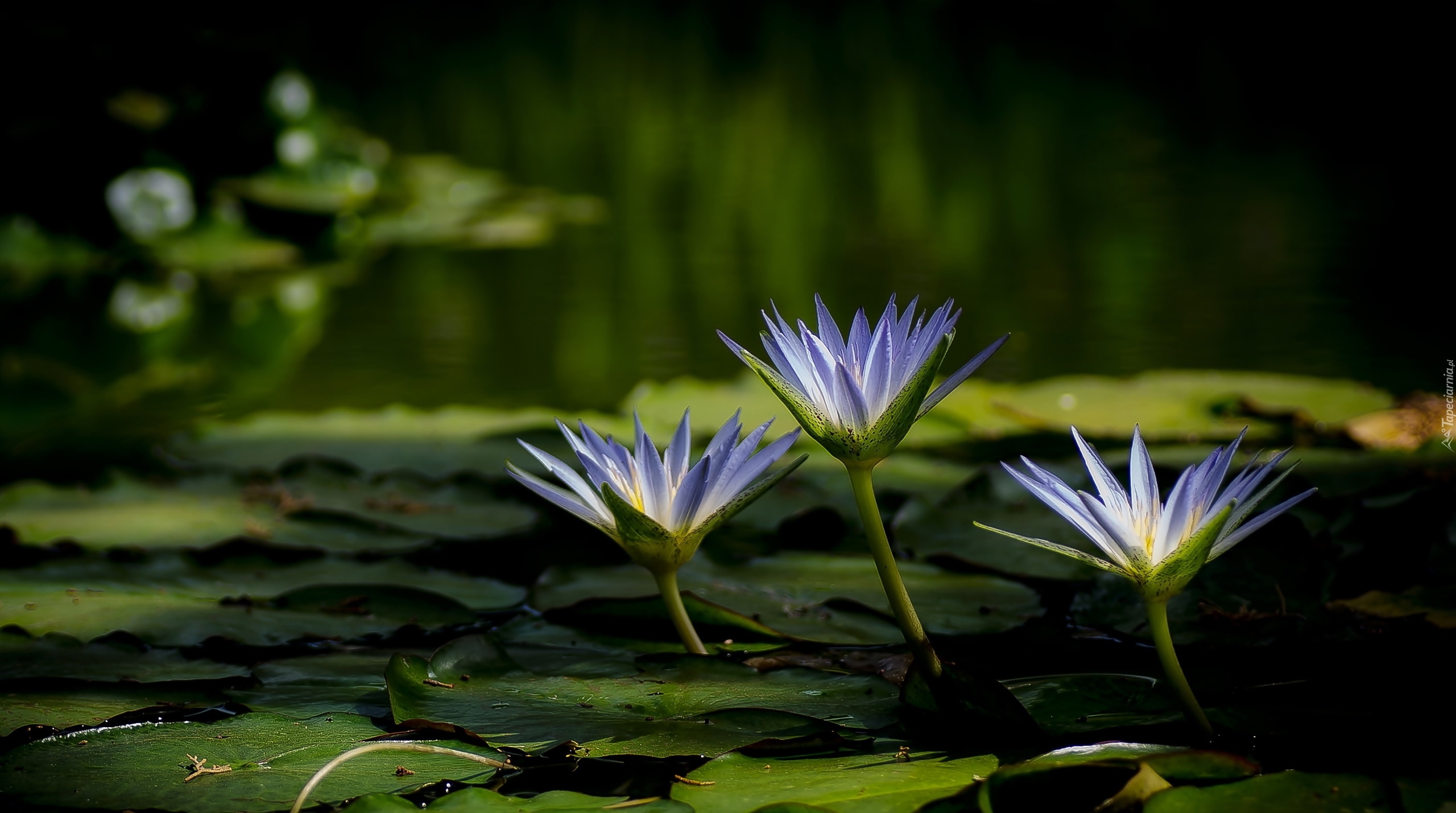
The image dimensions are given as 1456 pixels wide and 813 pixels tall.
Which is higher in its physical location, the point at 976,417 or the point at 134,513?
the point at 976,417

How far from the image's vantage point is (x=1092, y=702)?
937mm

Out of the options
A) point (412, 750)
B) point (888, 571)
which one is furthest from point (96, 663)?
point (888, 571)


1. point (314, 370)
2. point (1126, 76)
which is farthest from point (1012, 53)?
point (314, 370)

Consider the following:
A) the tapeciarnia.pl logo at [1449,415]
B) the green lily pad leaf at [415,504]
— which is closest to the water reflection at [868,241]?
the tapeciarnia.pl logo at [1449,415]

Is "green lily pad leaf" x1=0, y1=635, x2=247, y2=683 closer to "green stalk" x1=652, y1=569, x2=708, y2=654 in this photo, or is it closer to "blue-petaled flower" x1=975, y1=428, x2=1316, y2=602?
"green stalk" x1=652, y1=569, x2=708, y2=654

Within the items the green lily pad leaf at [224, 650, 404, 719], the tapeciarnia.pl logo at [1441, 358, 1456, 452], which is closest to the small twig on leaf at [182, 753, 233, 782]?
the green lily pad leaf at [224, 650, 404, 719]

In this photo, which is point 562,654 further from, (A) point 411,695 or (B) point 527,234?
(B) point 527,234

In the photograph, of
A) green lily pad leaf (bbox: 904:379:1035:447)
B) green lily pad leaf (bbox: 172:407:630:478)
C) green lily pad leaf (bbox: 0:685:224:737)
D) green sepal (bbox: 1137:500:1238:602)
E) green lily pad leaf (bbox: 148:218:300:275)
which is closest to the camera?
green sepal (bbox: 1137:500:1238:602)

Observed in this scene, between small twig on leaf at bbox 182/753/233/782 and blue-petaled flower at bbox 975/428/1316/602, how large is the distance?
1.96ft

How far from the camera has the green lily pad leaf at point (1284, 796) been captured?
744 mm

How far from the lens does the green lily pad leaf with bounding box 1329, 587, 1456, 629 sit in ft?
3.52

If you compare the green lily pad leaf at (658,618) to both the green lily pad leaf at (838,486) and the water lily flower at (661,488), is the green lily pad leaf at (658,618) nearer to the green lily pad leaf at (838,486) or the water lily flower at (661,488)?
the water lily flower at (661,488)

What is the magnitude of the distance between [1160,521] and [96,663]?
0.98m

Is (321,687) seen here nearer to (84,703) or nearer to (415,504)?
(84,703)
